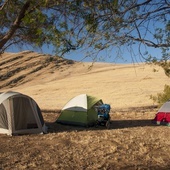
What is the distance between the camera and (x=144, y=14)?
7098mm

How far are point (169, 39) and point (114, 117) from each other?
979 cm

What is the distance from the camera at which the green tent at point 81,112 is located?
45.1ft

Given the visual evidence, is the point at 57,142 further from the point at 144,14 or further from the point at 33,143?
the point at 144,14

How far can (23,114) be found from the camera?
39.8ft

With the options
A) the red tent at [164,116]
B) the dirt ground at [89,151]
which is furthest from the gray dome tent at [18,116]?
the red tent at [164,116]

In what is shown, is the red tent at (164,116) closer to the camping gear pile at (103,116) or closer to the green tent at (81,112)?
the camping gear pile at (103,116)

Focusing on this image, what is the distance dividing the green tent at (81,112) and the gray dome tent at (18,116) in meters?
2.09

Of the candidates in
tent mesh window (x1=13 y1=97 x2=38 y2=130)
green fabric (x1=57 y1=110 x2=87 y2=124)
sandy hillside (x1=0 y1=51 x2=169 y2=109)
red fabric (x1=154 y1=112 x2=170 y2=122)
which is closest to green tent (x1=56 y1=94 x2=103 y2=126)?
green fabric (x1=57 y1=110 x2=87 y2=124)

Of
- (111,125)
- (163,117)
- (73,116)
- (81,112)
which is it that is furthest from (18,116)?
(163,117)

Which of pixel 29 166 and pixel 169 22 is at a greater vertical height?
pixel 169 22

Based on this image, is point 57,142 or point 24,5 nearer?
point 57,142

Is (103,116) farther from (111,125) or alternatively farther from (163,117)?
(163,117)

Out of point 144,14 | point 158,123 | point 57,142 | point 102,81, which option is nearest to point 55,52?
point 144,14

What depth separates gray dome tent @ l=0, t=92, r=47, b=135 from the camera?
37.4 ft
